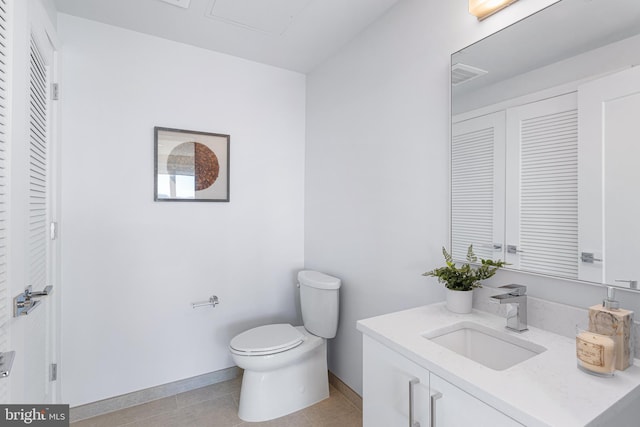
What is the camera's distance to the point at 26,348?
4.00 feet

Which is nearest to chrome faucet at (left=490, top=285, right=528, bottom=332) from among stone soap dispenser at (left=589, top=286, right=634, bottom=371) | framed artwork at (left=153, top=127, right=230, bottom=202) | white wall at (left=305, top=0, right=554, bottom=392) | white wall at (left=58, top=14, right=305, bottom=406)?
stone soap dispenser at (left=589, top=286, right=634, bottom=371)

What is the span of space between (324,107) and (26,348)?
2148 mm

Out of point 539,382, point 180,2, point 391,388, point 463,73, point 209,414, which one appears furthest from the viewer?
point 209,414

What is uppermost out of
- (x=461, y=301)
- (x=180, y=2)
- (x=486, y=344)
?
(x=180, y=2)

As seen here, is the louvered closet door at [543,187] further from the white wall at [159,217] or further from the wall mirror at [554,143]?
the white wall at [159,217]

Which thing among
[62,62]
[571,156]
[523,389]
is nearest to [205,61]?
[62,62]

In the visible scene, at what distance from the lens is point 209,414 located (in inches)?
76.8

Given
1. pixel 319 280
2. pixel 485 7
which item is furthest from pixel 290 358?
pixel 485 7

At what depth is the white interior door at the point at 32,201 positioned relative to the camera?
105cm

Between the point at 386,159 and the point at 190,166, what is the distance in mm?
1368

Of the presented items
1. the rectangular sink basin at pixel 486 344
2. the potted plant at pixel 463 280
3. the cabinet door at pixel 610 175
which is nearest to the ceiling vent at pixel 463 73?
the cabinet door at pixel 610 175

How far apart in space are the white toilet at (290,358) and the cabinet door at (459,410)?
3.72ft

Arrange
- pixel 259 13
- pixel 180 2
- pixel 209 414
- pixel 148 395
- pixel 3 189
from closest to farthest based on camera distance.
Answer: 1. pixel 3 189
2. pixel 180 2
3. pixel 259 13
4. pixel 209 414
5. pixel 148 395

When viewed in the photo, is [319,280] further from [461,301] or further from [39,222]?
[39,222]
